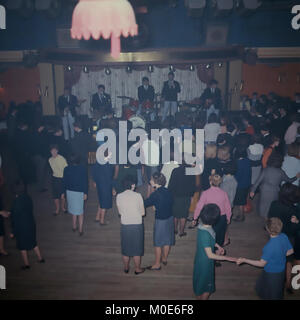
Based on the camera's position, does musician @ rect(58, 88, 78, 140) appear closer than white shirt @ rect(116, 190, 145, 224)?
No

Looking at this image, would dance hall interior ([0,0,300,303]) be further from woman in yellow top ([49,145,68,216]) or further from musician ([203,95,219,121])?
musician ([203,95,219,121])

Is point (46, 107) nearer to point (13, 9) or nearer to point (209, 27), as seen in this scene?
point (13, 9)

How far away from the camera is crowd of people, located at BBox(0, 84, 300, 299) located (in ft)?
10.8

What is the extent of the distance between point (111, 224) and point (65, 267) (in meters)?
1.28

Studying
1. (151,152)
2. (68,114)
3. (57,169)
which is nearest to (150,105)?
(68,114)

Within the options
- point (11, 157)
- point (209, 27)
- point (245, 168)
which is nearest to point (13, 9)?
point (11, 157)

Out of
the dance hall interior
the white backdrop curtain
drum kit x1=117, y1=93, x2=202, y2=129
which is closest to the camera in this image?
the dance hall interior

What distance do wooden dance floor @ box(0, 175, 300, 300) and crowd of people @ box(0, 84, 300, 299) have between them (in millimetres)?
156

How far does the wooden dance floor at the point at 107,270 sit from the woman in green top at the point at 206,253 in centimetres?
51

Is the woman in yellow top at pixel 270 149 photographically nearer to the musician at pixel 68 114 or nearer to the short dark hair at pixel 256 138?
the short dark hair at pixel 256 138

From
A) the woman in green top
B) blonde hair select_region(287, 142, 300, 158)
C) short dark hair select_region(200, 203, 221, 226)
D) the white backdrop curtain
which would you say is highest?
the white backdrop curtain

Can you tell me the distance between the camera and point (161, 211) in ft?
12.9

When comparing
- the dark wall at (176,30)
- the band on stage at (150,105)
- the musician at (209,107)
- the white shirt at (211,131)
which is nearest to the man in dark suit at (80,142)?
the white shirt at (211,131)

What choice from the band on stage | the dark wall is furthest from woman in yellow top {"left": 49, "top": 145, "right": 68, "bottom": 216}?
the dark wall
